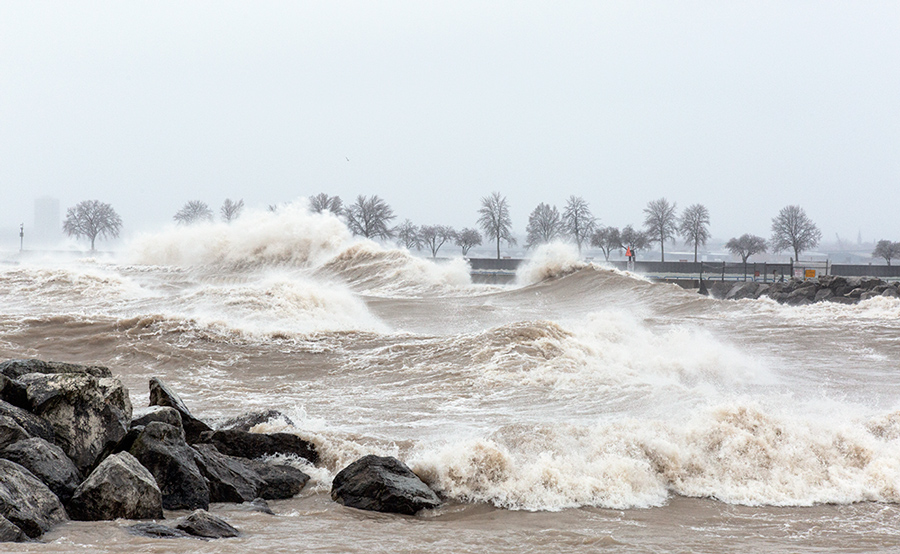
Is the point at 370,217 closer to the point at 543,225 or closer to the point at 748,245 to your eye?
Answer: the point at 543,225

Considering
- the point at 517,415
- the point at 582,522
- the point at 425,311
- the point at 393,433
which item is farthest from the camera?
the point at 425,311

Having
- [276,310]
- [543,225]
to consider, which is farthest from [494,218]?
[276,310]

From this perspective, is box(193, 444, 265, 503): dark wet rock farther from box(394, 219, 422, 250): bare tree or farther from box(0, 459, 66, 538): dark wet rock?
box(394, 219, 422, 250): bare tree

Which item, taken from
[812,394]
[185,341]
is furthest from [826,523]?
[185,341]

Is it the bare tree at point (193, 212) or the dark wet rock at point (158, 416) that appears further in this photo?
the bare tree at point (193, 212)

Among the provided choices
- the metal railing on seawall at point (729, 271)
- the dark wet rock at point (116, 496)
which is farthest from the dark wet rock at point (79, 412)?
the metal railing on seawall at point (729, 271)

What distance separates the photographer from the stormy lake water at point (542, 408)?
503 centimetres

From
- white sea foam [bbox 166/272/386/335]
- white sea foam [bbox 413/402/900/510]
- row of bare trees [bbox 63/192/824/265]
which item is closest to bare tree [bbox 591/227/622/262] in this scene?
row of bare trees [bbox 63/192/824/265]

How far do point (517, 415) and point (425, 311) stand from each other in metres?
13.8

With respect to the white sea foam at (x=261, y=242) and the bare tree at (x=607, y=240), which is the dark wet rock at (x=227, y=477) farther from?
the bare tree at (x=607, y=240)

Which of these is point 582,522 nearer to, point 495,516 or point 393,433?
point 495,516

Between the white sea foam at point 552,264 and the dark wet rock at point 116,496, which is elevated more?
the white sea foam at point 552,264

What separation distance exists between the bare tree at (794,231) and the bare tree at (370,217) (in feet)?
117

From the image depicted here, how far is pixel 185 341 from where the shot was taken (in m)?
12.9
